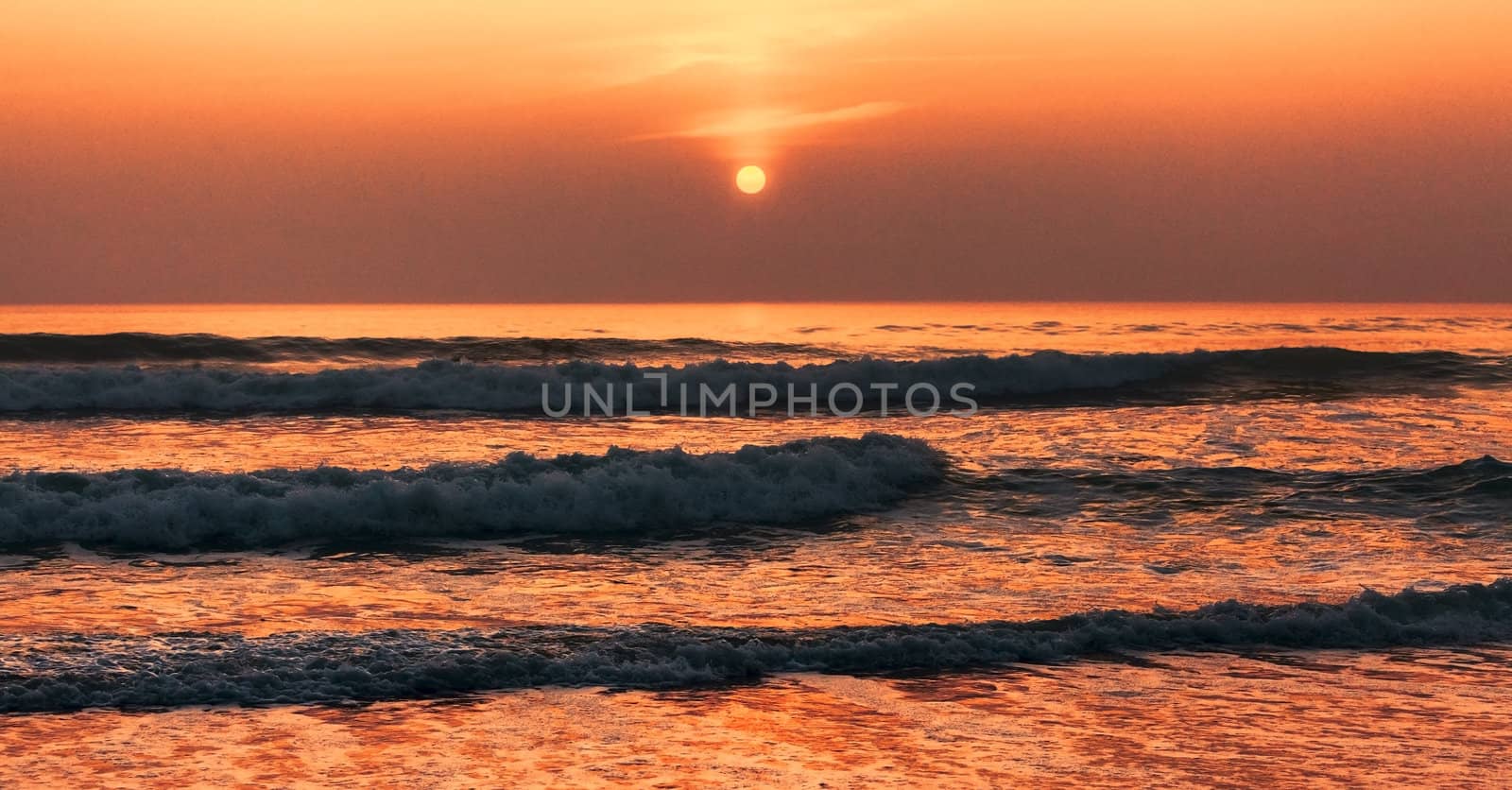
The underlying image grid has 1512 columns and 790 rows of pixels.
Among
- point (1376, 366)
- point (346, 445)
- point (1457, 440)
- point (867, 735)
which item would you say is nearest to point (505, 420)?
point (346, 445)

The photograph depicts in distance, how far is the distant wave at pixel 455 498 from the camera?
12797mm

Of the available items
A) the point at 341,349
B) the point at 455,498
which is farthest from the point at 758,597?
the point at 341,349

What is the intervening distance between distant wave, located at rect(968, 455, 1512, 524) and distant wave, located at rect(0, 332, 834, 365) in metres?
21.3

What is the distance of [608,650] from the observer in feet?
27.4

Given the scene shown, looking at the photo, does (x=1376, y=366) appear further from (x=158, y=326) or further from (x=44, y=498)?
(x=158, y=326)

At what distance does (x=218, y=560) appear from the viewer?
11.7 meters

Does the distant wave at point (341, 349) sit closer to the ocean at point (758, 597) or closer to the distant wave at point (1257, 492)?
the ocean at point (758, 597)

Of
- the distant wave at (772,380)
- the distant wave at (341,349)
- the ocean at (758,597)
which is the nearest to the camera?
the ocean at (758,597)

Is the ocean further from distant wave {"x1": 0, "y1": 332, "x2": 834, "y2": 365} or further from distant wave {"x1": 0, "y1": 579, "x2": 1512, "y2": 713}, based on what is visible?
distant wave {"x1": 0, "y1": 332, "x2": 834, "y2": 365}

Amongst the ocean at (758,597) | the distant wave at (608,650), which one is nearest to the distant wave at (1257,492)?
the ocean at (758,597)

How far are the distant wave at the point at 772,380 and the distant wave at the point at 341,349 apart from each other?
2.76 metres

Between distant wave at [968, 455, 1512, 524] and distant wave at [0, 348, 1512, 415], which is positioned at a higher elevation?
distant wave at [0, 348, 1512, 415]

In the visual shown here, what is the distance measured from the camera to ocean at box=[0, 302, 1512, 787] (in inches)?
264

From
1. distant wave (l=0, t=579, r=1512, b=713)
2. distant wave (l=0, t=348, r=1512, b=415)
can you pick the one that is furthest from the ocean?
distant wave (l=0, t=348, r=1512, b=415)
